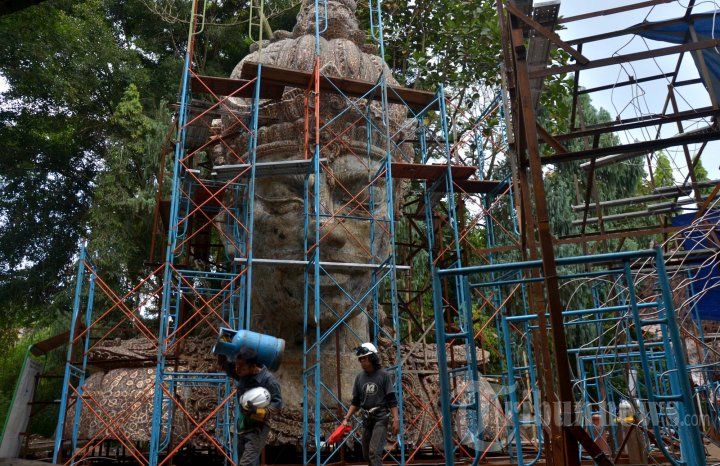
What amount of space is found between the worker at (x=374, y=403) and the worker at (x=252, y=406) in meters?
1.09

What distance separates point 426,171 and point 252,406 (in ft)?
23.3

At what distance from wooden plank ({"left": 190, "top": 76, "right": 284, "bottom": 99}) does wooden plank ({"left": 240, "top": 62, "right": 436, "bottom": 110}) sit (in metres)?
0.17

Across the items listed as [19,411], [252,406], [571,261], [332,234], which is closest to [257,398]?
[252,406]

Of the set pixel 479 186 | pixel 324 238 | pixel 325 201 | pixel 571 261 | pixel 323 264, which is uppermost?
pixel 479 186

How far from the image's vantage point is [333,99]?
11062 mm

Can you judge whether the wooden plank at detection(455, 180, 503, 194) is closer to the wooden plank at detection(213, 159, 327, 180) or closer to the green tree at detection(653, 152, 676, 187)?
the green tree at detection(653, 152, 676, 187)

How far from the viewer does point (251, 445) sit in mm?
5566

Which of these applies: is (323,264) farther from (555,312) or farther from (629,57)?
(555,312)

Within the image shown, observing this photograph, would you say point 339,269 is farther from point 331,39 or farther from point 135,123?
point 135,123

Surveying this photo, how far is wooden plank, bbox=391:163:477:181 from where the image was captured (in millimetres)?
11200

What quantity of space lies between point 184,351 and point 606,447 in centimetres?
758

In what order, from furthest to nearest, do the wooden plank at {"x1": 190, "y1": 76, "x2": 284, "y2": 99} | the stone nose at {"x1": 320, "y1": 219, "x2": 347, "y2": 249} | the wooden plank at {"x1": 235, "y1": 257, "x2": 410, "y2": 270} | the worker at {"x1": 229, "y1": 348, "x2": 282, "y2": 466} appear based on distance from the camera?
the wooden plank at {"x1": 190, "y1": 76, "x2": 284, "y2": 99} < the stone nose at {"x1": 320, "y1": 219, "x2": 347, "y2": 249} < the wooden plank at {"x1": 235, "y1": 257, "x2": 410, "y2": 270} < the worker at {"x1": 229, "y1": 348, "x2": 282, "y2": 466}

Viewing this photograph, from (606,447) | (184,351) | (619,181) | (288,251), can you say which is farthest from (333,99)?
(619,181)

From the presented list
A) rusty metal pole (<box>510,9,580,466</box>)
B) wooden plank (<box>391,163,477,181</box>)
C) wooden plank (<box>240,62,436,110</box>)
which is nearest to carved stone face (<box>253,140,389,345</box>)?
wooden plank (<box>391,163,477,181</box>)
